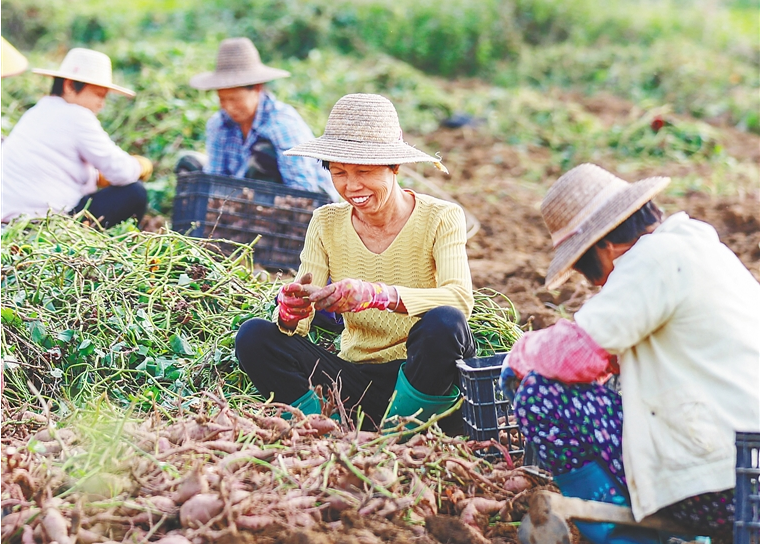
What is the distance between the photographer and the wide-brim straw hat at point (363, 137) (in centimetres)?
256

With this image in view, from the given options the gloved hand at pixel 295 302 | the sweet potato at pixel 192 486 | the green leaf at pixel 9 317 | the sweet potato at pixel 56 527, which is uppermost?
the gloved hand at pixel 295 302

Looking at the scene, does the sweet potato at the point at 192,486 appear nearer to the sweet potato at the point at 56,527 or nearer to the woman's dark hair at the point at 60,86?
the sweet potato at the point at 56,527

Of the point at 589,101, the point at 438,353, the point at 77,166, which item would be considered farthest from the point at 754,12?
the point at 438,353

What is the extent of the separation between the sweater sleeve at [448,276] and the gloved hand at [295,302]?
0.24m

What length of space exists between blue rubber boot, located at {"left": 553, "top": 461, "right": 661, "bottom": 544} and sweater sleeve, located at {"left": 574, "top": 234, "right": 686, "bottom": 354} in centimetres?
36

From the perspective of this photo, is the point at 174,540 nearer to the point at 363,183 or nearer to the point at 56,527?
the point at 56,527

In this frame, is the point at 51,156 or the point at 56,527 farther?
the point at 51,156

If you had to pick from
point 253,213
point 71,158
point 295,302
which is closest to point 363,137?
point 295,302

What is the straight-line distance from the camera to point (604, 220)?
2.03 m

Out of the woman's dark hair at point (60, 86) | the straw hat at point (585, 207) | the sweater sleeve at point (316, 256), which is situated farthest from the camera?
the woman's dark hair at point (60, 86)

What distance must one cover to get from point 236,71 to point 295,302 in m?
2.42

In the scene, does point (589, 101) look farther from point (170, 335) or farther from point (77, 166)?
point (170, 335)

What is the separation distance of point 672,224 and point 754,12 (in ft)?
52.5

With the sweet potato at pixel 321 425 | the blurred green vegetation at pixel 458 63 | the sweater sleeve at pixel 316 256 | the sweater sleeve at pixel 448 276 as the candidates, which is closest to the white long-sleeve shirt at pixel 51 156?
the blurred green vegetation at pixel 458 63
